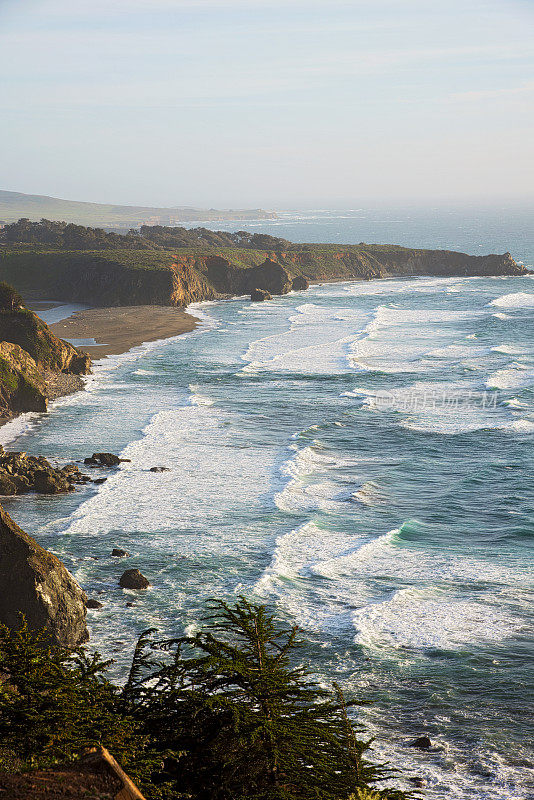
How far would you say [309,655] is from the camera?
78.7ft

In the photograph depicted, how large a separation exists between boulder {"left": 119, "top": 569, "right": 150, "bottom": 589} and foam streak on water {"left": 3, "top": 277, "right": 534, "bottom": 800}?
0.58 metres

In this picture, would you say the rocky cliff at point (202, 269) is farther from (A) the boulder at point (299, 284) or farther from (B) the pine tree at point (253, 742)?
(B) the pine tree at point (253, 742)

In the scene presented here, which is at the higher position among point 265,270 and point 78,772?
point 265,270

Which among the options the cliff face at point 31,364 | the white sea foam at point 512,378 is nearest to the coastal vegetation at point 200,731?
the cliff face at point 31,364

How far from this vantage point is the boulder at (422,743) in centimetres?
1966

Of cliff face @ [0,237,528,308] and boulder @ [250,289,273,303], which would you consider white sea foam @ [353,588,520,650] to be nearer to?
cliff face @ [0,237,528,308]

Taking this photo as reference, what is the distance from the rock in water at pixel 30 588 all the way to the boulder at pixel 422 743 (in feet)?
36.0

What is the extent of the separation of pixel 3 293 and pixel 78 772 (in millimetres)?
61784

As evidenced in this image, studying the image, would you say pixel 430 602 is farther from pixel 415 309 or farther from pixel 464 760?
pixel 415 309

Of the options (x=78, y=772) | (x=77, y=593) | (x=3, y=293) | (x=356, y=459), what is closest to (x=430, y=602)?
(x=77, y=593)

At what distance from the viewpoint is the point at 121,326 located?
313 ft

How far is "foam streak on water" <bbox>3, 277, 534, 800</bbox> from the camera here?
22.2 metres

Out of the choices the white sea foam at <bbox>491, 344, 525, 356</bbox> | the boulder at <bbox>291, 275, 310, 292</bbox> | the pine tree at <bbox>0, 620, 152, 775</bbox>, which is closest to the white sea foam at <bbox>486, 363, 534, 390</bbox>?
the white sea foam at <bbox>491, 344, 525, 356</bbox>

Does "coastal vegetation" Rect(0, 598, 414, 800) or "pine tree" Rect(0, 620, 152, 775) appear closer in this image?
"pine tree" Rect(0, 620, 152, 775)
